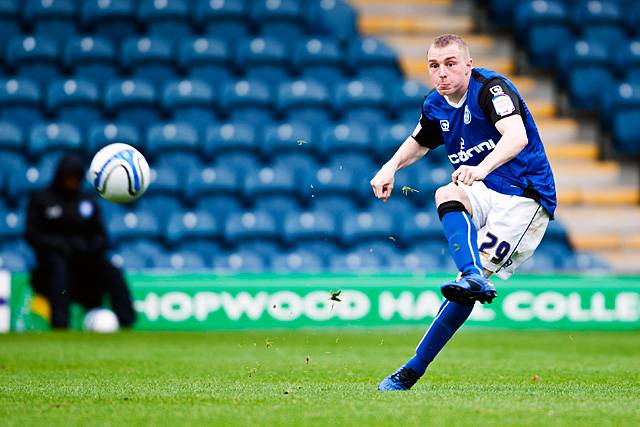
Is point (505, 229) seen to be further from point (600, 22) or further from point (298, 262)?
point (600, 22)

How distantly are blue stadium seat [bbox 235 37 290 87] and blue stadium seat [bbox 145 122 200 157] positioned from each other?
1.41 meters

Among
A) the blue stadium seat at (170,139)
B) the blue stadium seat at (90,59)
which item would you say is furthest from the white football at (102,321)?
the blue stadium seat at (90,59)

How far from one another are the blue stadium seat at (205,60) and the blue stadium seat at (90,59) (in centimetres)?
96

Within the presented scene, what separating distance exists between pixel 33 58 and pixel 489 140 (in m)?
9.95

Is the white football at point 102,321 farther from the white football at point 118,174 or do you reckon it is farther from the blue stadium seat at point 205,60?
the white football at point 118,174

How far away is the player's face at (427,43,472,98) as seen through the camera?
5.56 metres

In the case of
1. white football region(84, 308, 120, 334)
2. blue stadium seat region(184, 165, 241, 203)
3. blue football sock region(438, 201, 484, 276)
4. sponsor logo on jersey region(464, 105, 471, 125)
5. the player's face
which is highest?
blue stadium seat region(184, 165, 241, 203)

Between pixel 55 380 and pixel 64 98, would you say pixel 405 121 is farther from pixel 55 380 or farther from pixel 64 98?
pixel 55 380

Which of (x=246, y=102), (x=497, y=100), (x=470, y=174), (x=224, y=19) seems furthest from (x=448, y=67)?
(x=224, y=19)

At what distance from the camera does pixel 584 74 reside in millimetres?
14828

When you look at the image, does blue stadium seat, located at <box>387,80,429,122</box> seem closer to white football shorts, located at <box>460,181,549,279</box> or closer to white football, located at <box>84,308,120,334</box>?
white football, located at <box>84,308,120,334</box>

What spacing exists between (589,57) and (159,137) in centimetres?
596

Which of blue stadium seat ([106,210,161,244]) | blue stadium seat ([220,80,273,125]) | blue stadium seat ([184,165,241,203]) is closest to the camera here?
blue stadium seat ([106,210,161,244])

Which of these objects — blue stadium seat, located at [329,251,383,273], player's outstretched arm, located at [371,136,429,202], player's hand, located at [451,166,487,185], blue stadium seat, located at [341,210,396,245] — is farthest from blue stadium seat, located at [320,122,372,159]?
player's hand, located at [451,166,487,185]
